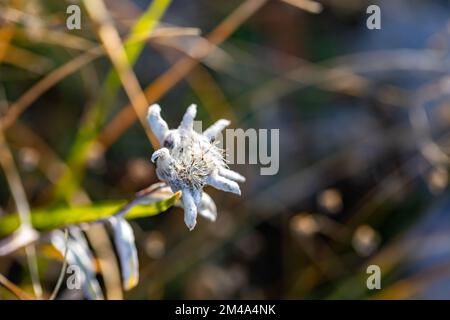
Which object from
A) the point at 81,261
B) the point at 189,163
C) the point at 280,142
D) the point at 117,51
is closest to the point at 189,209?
the point at 189,163

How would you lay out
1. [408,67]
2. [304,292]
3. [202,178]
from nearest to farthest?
1. [202,178]
2. [304,292]
3. [408,67]

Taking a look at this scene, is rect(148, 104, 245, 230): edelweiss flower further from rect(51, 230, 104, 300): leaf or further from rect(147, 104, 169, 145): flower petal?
rect(51, 230, 104, 300): leaf

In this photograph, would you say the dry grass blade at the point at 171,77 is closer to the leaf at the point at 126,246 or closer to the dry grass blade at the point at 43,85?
the dry grass blade at the point at 43,85

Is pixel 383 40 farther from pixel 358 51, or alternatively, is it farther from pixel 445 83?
pixel 445 83

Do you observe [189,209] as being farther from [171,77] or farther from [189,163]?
[171,77]

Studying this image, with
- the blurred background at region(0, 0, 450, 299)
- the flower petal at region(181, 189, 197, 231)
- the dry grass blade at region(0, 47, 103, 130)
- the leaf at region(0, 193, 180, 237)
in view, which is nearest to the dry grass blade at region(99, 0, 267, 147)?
the blurred background at region(0, 0, 450, 299)

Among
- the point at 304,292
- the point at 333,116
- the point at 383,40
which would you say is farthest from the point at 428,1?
the point at 304,292
